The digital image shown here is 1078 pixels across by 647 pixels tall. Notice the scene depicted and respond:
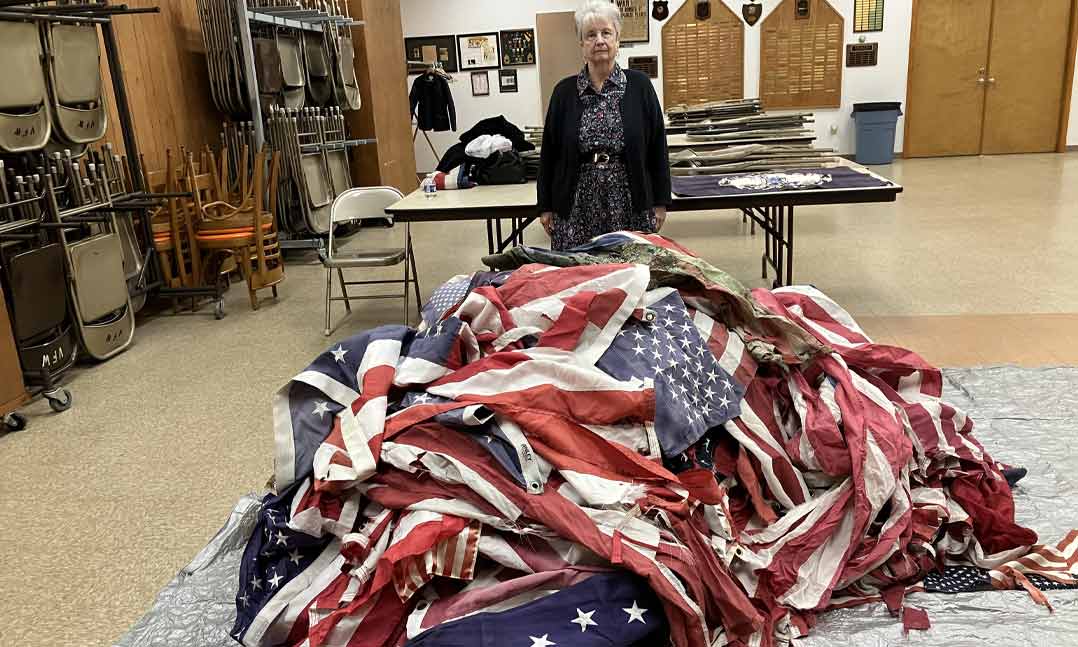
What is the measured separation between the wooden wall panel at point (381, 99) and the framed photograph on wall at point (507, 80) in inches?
101

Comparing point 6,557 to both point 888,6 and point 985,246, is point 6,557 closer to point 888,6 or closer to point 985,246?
point 985,246

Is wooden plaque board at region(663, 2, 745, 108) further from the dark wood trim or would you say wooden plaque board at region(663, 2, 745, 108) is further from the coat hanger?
the dark wood trim

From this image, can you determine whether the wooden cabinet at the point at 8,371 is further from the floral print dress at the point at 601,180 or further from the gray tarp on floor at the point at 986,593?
the floral print dress at the point at 601,180

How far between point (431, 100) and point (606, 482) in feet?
33.7

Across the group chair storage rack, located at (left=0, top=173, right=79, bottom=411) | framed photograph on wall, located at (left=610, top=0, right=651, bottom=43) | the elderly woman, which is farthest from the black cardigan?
framed photograph on wall, located at (left=610, top=0, right=651, bottom=43)

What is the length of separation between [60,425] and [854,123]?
10727 mm

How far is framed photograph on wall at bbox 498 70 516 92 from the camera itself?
39.0 ft

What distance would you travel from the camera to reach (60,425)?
3.73m

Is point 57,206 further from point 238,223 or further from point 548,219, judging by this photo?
point 548,219

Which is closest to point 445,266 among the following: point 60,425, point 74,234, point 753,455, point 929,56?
point 74,234

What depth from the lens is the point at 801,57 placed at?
37.3 ft

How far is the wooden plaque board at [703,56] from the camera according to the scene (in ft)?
37.2

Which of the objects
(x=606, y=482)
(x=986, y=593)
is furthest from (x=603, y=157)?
(x=986, y=593)

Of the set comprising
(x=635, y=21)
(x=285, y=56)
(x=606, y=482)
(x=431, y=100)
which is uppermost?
(x=635, y=21)
